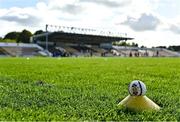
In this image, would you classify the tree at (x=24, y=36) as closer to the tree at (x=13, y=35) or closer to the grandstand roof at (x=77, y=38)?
the tree at (x=13, y=35)

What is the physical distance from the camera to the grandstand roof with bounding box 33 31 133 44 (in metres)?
89.4

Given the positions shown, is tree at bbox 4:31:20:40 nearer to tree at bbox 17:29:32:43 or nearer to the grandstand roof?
tree at bbox 17:29:32:43

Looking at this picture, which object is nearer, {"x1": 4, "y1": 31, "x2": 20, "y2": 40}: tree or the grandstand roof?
the grandstand roof

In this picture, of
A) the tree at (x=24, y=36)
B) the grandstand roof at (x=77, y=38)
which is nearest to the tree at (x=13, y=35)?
the tree at (x=24, y=36)

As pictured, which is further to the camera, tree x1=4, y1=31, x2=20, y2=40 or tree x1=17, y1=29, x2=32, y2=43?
tree x1=4, y1=31, x2=20, y2=40

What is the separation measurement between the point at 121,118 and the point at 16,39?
105 metres

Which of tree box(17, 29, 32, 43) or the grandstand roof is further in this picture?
tree box(17, 29, 32, 43)

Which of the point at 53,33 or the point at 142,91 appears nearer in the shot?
the point at 142,91

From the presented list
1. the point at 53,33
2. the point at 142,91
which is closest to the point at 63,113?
the point at 142,91

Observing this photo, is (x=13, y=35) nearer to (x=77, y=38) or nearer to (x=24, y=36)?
(x=24, y=36)

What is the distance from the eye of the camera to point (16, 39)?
351ft

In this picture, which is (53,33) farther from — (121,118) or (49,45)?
(121,118)

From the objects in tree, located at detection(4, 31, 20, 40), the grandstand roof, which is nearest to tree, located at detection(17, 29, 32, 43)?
tree, located at detection(4, 31, 20, 40)

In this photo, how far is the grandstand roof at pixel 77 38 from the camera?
8944 centimetres
